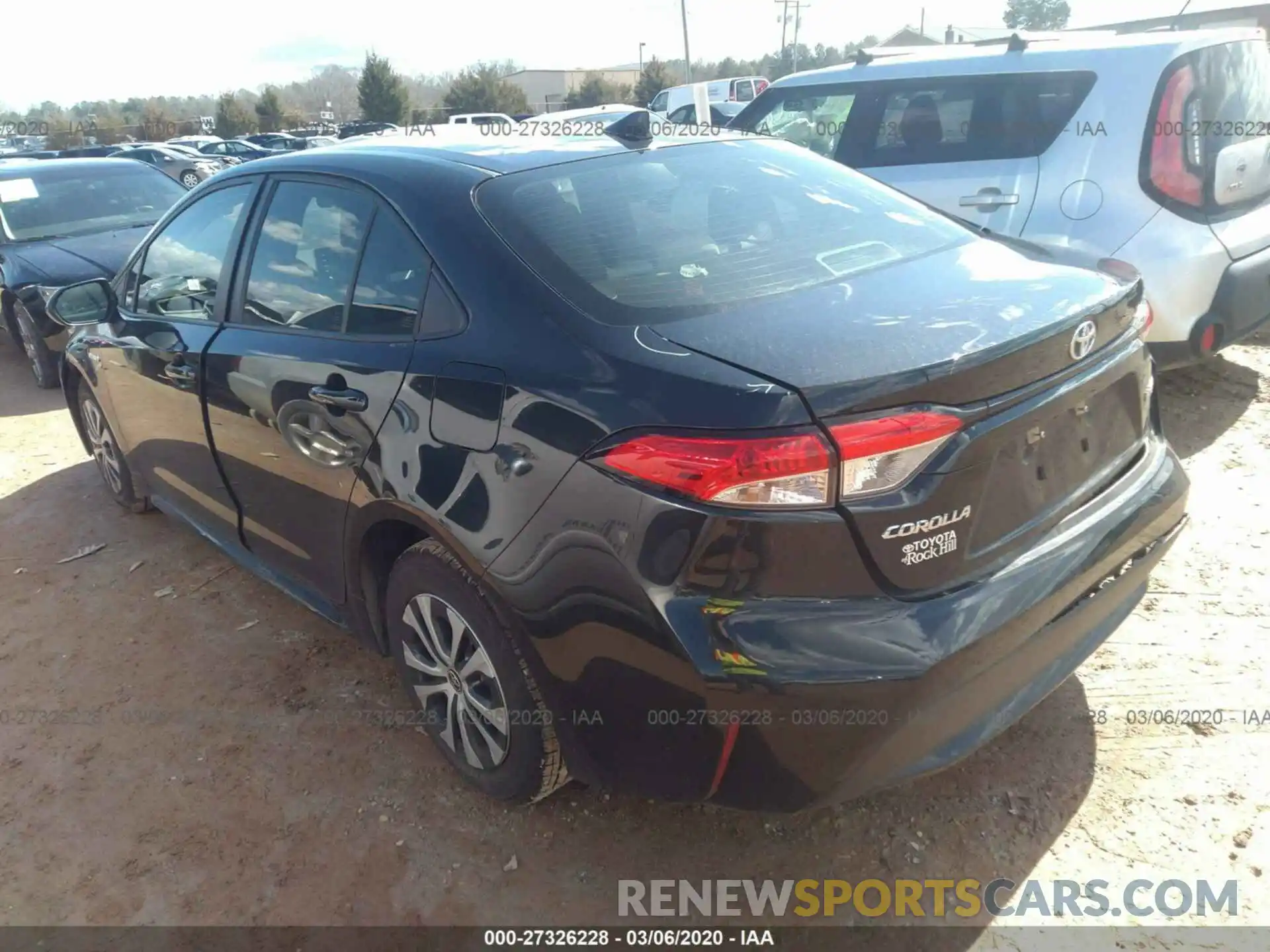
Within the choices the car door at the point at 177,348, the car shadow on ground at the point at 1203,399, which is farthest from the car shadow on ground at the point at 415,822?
the car shadow on ground at the point at 1203,399

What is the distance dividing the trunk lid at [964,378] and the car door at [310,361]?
0.87 metres

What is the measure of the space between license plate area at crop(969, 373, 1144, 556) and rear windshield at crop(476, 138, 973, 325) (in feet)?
1.91

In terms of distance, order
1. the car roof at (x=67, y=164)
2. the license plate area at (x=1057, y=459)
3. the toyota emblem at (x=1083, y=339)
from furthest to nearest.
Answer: the car roof at (x=67, y=164) < the toyota emblem at (x=1083, y=339) < the license plate area at (x=1057, y=459)

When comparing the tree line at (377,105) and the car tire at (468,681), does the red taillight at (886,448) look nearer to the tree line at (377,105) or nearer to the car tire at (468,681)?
the car tire at (468,681)

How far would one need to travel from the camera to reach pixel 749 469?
65.7 inches

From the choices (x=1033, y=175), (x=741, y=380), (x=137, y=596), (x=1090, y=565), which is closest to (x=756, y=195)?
(x=741, y=380)

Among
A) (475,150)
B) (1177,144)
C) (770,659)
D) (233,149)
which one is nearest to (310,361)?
(475,150)

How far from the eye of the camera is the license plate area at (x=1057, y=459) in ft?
6.11

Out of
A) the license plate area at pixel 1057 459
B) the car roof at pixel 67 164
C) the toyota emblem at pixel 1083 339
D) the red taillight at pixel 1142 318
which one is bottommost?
the license plate area at pixel 1057 459

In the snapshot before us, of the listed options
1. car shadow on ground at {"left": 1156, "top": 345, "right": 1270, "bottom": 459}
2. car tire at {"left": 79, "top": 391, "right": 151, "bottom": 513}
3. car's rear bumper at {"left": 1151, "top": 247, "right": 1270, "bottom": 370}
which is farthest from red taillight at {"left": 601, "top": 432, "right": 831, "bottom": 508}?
car tire at {"left": 79, "top": 391, "right": 151, "bottom": 513}

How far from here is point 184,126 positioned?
168 feet

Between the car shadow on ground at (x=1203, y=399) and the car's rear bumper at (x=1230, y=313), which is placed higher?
the car's rear bumper at (x=1230, y=313)

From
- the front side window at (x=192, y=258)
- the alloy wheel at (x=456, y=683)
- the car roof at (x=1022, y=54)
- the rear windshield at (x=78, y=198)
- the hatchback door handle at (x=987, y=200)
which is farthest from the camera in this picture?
the rear windshield at (x=78, y=198)

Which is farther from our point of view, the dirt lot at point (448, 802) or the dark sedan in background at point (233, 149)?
the dark sedan in background at point (233, 149)
